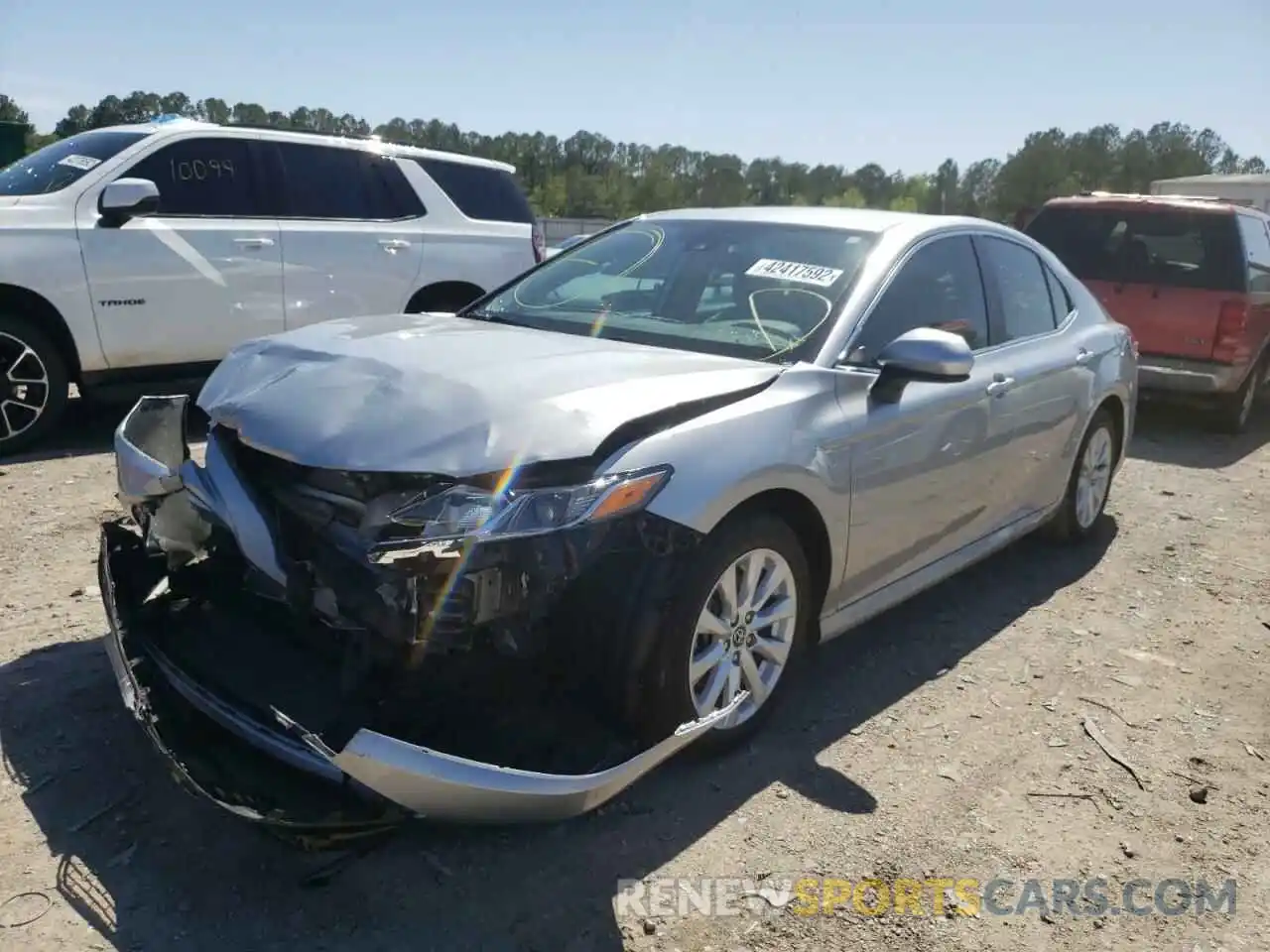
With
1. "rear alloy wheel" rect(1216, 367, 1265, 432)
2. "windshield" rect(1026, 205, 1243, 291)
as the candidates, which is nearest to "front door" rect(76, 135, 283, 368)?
"windshield" rect(1026, 205, 1243, 291)

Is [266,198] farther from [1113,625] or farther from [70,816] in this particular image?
[1113,625]

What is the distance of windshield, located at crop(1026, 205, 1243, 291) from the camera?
8320mm

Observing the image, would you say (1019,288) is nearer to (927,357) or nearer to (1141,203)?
(927,357)

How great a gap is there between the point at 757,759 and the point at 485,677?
105 cm

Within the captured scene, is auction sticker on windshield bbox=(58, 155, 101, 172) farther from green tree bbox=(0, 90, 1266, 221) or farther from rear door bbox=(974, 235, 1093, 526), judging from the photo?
green tree bbox=(0, 90, 1266, 221)

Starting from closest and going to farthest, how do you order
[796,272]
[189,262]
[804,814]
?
1. [804,814]
2. [796,272]
3. [189,262]

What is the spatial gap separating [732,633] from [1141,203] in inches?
294

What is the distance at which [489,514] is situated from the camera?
2.50 meters

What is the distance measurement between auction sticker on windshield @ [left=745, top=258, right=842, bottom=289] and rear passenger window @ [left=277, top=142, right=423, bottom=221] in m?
4.33

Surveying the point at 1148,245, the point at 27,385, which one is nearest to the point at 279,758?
the point at 27,385

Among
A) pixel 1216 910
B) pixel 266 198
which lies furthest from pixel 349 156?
pixel 1216 910

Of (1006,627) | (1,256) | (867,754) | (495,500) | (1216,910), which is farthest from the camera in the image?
(1,256)

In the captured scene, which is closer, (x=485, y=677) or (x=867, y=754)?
(x=485, y=677)

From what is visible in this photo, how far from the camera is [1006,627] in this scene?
4.44m
